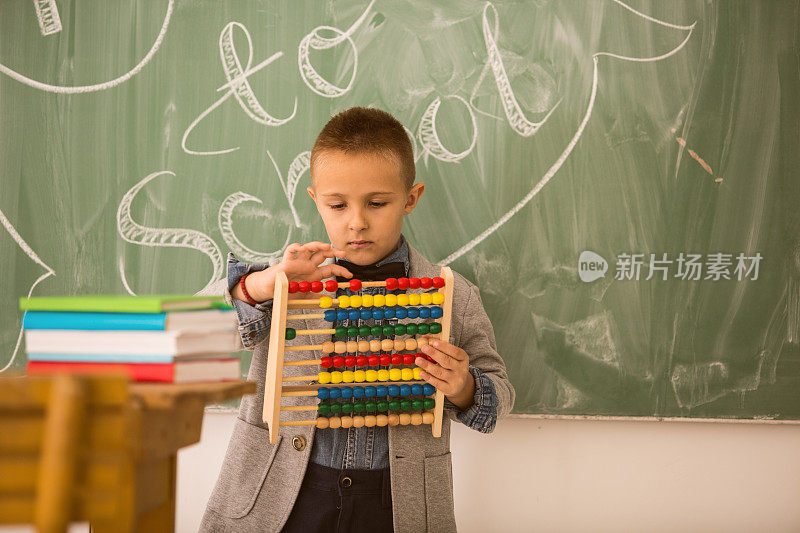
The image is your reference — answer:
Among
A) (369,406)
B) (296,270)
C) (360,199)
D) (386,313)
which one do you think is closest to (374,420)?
(369,406)

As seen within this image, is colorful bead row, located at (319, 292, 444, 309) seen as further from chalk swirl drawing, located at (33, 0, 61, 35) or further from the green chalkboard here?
chalk swirl drawing, located at (33, 0, 61, 35)

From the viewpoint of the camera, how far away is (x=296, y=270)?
4.72ft

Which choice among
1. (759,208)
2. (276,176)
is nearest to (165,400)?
(276,176)

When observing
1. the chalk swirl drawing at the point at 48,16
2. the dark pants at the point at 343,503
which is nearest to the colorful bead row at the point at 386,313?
the dark pants at the point at 343,503

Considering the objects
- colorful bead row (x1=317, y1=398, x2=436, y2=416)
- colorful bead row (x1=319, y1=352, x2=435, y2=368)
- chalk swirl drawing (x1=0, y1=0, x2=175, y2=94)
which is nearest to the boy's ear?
colorful bead row (x1=319, y1=352, x2=435, y2=368)

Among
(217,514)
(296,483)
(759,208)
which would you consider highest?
(759,208)

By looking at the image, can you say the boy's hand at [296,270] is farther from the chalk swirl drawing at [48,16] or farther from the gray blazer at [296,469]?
the chalk swirl drawing at [48,16]

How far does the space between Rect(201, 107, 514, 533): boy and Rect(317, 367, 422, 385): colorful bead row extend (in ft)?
0.20

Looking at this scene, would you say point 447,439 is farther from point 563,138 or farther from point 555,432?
point 563,138

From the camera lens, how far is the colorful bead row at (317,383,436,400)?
146 centimetres

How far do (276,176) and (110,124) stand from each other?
22.9 inches

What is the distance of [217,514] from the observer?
1544 mm

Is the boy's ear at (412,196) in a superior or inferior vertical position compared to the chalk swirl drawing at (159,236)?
superior

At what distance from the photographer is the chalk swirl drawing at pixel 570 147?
1839 mm
